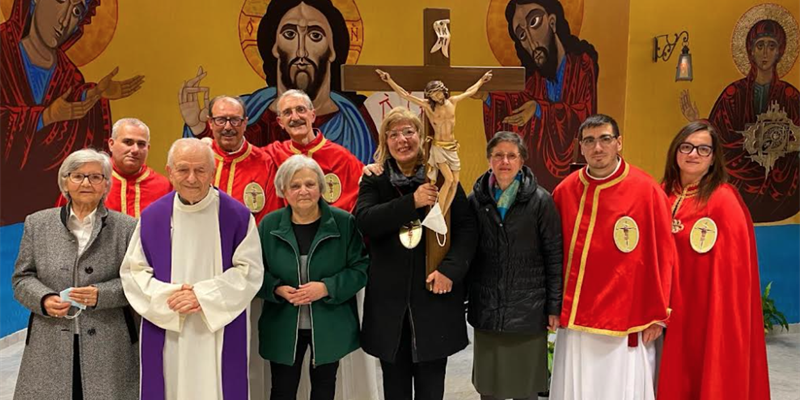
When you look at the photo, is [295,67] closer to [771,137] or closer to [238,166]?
[238,166]

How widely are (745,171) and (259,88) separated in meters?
5.33

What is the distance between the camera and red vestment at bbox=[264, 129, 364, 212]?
430 cm

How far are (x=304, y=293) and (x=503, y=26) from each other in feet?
15.4

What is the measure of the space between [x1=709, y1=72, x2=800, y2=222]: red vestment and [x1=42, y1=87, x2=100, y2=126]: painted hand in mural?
647 centimetres

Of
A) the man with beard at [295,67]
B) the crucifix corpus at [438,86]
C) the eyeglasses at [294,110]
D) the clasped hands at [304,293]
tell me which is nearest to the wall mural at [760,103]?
the man with beard at [295,67]

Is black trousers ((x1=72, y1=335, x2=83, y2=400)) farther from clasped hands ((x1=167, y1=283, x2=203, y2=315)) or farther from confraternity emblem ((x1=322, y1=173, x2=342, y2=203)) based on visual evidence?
confraternity emblem ((x1=322, y1=173, x2=342, y2=203))

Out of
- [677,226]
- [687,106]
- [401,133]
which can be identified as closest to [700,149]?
[677,226]

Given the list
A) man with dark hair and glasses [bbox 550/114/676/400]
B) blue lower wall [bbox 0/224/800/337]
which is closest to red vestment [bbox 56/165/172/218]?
man with dark hair and glasses [bbox 550/114/676/400]

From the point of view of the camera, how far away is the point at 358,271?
10.3 feet

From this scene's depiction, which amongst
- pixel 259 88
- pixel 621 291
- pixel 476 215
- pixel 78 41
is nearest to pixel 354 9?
pixel 259 88

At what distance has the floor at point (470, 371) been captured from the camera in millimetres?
5000

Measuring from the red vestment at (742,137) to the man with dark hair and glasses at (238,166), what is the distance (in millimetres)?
5091

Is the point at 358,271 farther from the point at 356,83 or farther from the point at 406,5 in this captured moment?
the point at 406,5

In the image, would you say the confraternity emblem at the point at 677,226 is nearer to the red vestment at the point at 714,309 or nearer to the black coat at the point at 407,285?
the red vestment at the point at 714,309
